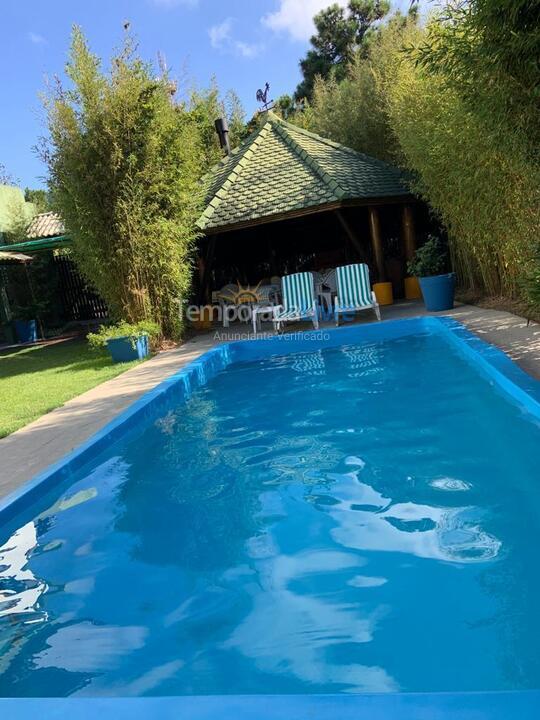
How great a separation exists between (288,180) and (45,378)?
19.8ft

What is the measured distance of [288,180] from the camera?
11.1 metres

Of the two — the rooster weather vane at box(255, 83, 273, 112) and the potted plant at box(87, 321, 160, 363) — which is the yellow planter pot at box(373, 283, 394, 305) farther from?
the rooster weather vane at box(255, 83, 273, 112)

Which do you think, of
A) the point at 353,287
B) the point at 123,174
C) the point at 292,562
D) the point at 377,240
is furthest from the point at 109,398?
the point at 377,240

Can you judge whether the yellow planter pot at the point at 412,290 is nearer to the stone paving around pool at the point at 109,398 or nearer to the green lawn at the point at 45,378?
the stone paving around pool at the point at 109,398

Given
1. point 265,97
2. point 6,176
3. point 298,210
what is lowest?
point 298,210

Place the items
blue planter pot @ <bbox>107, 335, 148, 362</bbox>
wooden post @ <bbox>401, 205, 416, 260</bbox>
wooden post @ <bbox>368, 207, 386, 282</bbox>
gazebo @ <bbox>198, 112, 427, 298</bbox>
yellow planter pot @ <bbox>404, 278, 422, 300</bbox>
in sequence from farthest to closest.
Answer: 1. wooden post @ <bbox>401, 205, 416, 260</bbox>
2. yellow planter pot @ <bbox>404, 278, 422, 300</bbox>
3. wooden post @ <bbox>368, 207, 386, 282</bbox>
4. gazebo @ <bbox>198, 112, 427, 298</bbox>
5. blue planter pot @ <bbox>107, 335, 148, 362</bbox>

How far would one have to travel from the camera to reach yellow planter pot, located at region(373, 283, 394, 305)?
10.6 metres

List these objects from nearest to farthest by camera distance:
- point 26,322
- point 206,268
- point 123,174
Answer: point 123,174 → point 206,268 → point 26,322

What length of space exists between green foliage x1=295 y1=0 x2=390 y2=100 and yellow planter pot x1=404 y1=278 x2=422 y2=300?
21.8 m

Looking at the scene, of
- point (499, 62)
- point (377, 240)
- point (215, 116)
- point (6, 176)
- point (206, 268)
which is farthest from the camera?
point (6, 176)

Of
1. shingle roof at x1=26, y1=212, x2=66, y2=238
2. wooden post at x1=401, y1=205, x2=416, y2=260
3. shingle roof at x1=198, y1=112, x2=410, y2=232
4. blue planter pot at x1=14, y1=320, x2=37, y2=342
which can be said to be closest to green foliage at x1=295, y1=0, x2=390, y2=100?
shingle roof at x1=26, y1=212, x2=66, y2=238

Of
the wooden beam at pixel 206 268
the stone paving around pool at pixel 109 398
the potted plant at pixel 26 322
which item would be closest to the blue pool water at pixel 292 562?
the stone paving around pool at pixel 109 398

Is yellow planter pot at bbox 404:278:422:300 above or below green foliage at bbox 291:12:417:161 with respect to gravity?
below

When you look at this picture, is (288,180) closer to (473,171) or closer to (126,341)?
(126,341)
